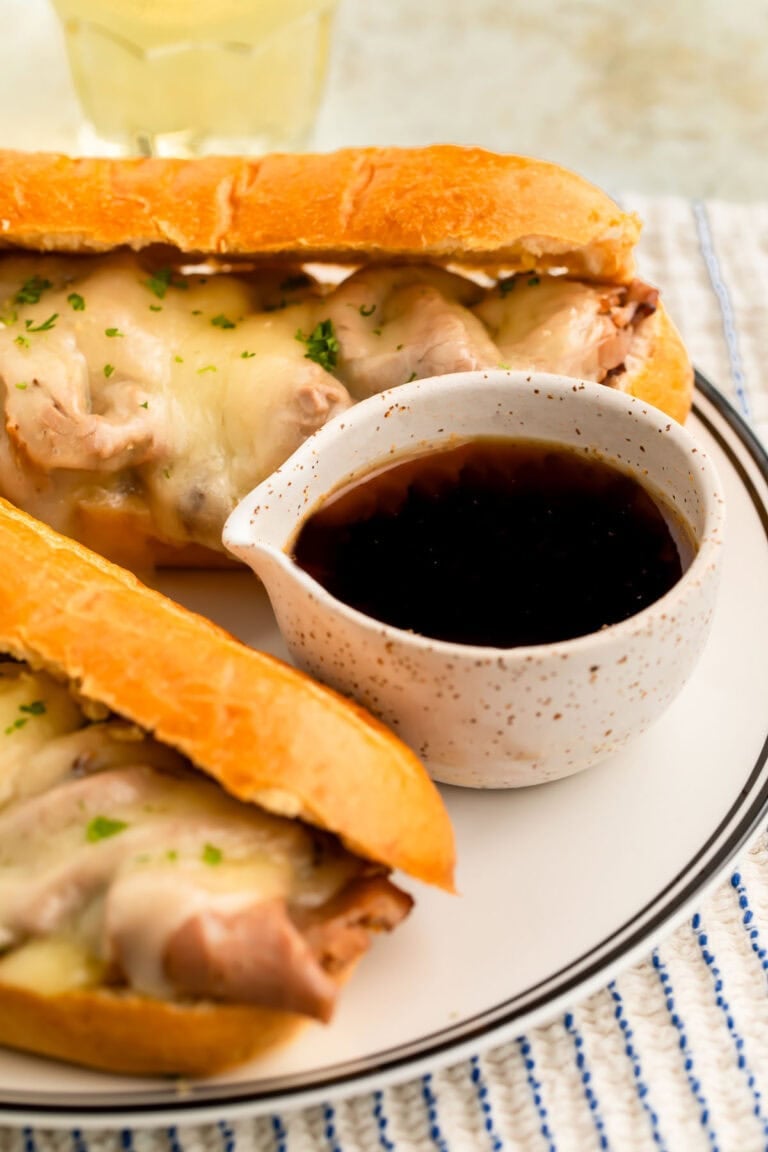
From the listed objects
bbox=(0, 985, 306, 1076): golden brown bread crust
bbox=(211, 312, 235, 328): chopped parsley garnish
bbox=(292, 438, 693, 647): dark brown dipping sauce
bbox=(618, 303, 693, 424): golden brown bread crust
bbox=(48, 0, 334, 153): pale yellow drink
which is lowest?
bbox=(0, 985, 306, 1076): golden brown bread crust

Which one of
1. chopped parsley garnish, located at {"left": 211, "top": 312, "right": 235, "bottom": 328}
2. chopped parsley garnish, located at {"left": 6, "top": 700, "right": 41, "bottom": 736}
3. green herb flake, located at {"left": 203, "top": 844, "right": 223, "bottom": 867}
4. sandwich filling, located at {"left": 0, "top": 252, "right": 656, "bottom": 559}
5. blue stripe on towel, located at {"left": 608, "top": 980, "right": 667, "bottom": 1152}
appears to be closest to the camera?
green herb flake, located at {"left": 203, "top": 844, "right": 223, "bottom": 867}

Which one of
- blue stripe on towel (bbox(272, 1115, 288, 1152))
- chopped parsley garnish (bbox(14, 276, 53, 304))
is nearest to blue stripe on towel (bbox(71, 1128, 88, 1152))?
blue stripe on towel (bbox(272, 1115, 288, 1152))

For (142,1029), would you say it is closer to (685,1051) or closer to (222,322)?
(685,1051)

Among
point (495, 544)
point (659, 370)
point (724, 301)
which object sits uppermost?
point (724, 301)

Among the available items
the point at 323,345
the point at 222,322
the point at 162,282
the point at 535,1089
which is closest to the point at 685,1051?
the point at 535,1089

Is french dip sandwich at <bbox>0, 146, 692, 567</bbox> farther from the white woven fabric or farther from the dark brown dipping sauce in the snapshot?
the white woven fabric

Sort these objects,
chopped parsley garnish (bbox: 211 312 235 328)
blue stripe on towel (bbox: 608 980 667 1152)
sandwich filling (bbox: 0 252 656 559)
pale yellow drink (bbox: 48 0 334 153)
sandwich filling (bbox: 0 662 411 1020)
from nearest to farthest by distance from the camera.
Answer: sandwich filling (bbox: 0 662 411 1020)
blue stripe on towel (bbox: 608 980 667 1152)
sandwich filling (bbox: 0 252 656 559)
chopped parsley garnish (bbox: 211 312 235 328)
pale yellow drink (bbox: 48 0 334 153)
